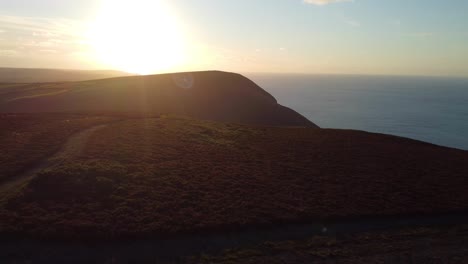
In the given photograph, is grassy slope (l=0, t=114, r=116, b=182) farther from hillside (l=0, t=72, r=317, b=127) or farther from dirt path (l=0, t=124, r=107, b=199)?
hillside (l=0, t=72, r=317, b=127)

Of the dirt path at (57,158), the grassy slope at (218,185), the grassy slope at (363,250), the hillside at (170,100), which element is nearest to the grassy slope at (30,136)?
the dirt path at (57,158)

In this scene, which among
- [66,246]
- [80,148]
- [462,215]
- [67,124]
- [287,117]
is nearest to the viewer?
[66,246]

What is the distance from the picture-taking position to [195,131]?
46.7 m

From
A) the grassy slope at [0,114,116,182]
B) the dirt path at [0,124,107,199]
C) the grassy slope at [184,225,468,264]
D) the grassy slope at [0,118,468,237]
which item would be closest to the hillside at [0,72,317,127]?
the grassy slope at [0,114,116,182]

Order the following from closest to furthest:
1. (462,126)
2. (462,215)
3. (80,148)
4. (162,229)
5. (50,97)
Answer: (162,229) → (462,215) → (80,148) → (50,97) → (462,126)

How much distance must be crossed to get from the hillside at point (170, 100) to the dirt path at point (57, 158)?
35.9 metres

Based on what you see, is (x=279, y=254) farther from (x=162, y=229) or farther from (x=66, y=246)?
(x=66, y=246)

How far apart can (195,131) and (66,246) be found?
29590 millimetres

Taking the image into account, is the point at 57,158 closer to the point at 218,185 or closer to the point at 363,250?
the point at 218,185

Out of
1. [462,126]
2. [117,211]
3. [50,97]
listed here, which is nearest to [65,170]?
[117,211]

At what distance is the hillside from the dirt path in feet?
118

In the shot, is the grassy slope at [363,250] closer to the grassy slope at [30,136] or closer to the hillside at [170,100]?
the grassy slope at [30,136]

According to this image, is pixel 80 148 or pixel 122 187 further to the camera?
pixel 80 148

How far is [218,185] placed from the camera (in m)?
27.0
